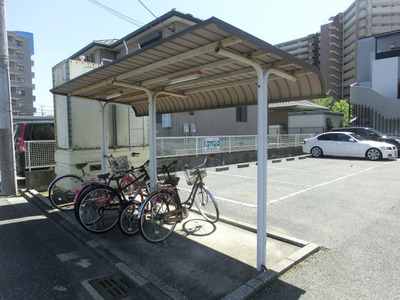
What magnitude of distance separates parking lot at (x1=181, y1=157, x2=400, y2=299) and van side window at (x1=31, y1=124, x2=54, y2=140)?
197 inches

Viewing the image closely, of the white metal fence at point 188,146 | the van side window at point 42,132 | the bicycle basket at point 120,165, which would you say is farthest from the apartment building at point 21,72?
the bicycle basket at point 120,165

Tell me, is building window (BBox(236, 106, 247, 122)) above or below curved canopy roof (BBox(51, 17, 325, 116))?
above

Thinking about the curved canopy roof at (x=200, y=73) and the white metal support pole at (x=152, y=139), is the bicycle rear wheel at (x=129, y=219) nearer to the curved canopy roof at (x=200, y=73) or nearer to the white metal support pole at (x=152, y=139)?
the white metal support pole at (x=152, y=139)

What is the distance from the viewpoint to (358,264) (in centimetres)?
317

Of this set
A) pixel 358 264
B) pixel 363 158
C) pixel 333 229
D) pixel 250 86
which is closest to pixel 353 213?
pixel 333 229

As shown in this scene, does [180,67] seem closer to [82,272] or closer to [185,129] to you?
[82,272]

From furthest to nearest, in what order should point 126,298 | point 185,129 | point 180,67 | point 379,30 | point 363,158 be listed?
point 379,30 → point 185,129 → point 363,158 → point 180,67 → point 126,298

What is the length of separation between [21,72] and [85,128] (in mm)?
65797

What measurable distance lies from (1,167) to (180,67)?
18.0ft

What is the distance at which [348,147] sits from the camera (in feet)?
44.6

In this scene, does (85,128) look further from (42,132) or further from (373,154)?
(373,154)

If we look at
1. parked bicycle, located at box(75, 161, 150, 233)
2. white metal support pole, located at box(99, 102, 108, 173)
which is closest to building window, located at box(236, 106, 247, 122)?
white metal support pole, located at box(99, 102, 108, 173)

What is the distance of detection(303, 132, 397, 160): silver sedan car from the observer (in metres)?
12.7

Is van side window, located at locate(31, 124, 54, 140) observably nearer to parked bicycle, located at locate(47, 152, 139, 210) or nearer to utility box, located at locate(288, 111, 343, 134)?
parked bicycle, located at locate(47, 152, 139, 210)
